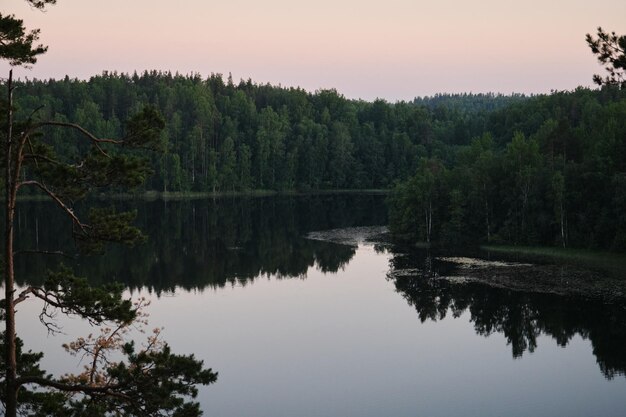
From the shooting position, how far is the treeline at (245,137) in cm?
15812

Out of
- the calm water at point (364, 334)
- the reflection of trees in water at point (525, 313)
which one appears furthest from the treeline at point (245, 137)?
the reflection of trees in water at point (525, 313)

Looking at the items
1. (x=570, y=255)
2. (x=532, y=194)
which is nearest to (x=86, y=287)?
(x=570, y=255)

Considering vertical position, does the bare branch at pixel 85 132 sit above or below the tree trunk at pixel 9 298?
above

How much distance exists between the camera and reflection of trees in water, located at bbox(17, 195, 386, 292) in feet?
210

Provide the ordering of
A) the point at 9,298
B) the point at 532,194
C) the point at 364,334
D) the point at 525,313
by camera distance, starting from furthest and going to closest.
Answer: the point at 532,194 < the point at 525,313 < the point at 364,334 < the point at 9,298

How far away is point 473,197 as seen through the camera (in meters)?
78.1

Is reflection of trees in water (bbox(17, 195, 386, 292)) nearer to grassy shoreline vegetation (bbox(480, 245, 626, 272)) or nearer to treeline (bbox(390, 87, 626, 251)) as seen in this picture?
treeline (bbox(390, 87, 626, 251))

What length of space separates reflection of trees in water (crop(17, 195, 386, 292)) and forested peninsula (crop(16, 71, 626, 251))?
1196 cm

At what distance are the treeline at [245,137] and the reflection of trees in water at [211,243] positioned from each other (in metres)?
24.4

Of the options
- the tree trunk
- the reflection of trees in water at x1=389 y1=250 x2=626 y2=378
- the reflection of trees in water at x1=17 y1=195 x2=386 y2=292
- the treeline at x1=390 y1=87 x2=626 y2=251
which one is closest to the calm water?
the reflection of trees in water at x1=389 y1=250 x2=626 y2=378

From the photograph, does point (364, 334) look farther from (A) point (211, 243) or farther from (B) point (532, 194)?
(A) point (211, 243)

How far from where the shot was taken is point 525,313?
48.1 metres

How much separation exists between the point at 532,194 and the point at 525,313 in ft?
92.3

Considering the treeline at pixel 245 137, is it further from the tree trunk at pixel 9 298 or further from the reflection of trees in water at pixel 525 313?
the tree trunk at pixel 9 298
